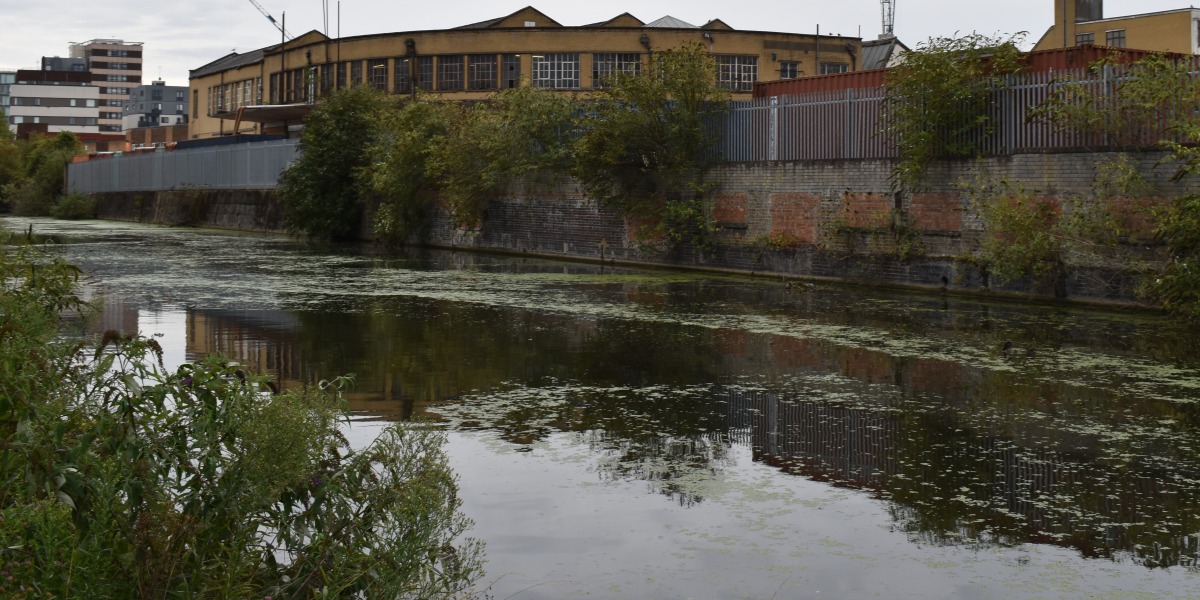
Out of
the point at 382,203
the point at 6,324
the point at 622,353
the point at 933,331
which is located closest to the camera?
the point at 6,324

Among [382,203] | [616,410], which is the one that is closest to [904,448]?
[616,410]

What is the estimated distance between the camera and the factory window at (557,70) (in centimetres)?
6650

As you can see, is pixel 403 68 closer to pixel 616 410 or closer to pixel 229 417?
pixel 616 410

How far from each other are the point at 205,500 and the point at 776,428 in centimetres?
543

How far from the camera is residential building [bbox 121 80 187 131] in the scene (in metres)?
191

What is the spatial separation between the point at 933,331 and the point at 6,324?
1114 centimetres

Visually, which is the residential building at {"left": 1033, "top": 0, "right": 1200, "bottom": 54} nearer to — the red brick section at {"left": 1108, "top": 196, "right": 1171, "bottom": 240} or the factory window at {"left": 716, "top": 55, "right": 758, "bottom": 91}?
the factory window at {"left": 716, "top": 55, "right": 758, "bottom": 91}

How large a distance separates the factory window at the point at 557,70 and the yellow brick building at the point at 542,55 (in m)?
0.05

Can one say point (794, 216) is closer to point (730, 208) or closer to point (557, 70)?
point (730, 208)

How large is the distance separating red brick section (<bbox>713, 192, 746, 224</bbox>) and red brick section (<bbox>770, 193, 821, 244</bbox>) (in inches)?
34.5

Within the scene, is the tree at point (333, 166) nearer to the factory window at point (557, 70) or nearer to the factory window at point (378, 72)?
the factory window at point (557, 70)

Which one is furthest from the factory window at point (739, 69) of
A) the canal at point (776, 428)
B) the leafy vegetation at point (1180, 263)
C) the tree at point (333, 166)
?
the leafy vegetation at point (1180, 263)

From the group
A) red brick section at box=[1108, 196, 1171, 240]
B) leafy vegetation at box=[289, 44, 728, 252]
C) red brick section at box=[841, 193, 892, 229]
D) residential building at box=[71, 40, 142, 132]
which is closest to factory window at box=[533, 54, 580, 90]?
leafy vegetation at box=[289, 44, 728, 252]

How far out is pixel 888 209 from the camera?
22.7 metres
